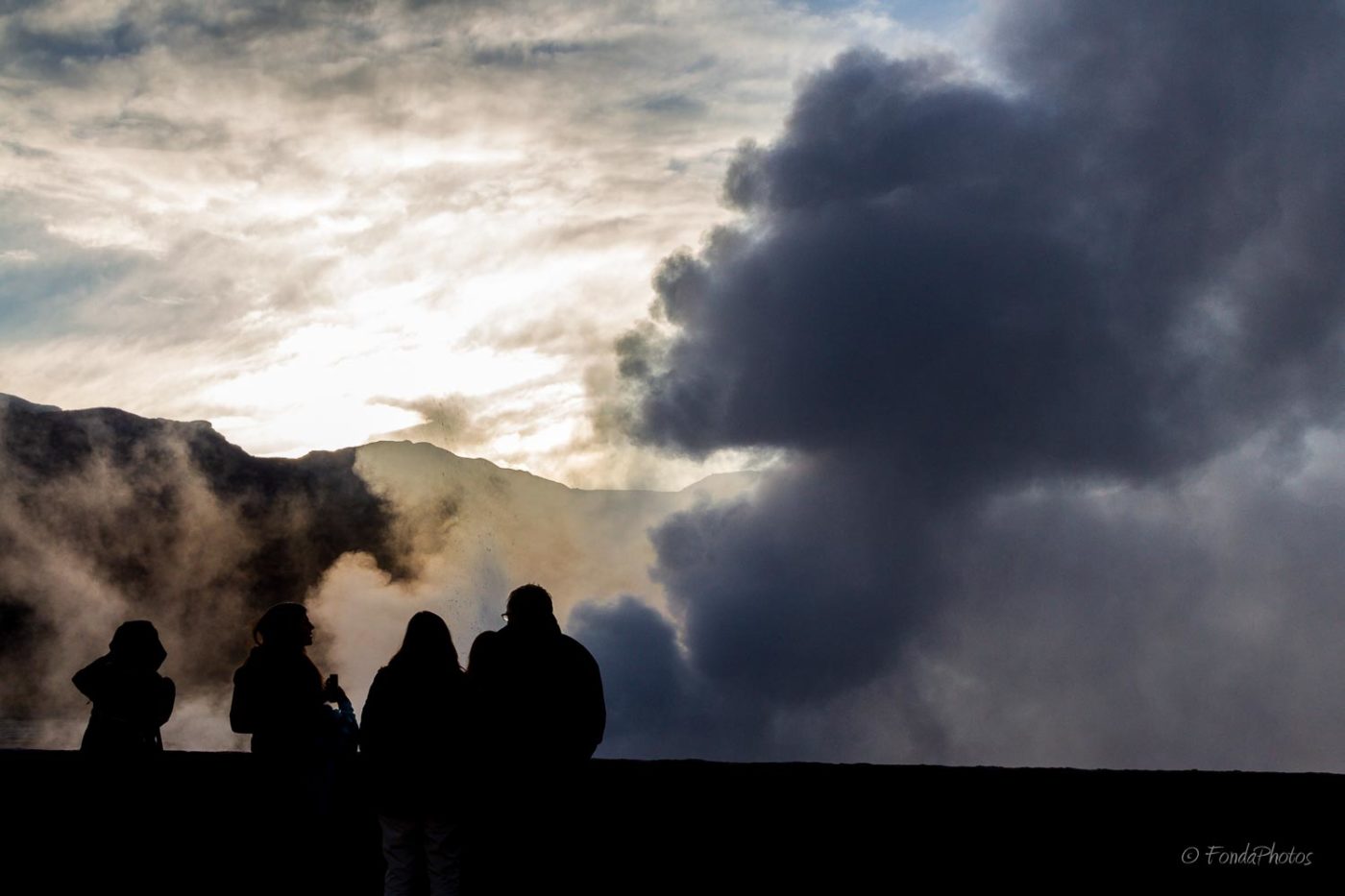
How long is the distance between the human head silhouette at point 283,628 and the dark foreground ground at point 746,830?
85 cm

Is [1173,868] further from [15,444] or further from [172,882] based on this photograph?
[15,444]

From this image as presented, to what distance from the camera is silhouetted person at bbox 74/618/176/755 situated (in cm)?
752

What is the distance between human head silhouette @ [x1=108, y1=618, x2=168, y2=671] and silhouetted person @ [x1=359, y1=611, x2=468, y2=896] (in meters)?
1.95

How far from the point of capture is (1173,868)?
7086 mm

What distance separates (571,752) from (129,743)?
3.05 meters

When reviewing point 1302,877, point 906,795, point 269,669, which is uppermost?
point 269,669

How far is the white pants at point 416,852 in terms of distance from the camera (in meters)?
6.70

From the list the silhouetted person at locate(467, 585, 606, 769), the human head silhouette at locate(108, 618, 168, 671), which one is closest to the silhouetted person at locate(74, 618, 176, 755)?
the human head silhouette at locate(108, 618, 168, 671)

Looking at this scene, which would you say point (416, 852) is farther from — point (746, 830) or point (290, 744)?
Answer: point (746, 830)

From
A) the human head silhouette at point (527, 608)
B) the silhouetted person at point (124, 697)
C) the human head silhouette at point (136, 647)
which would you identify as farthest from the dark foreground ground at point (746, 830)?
the human head silhouette at point (527, 608)

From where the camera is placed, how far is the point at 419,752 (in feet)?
21.6

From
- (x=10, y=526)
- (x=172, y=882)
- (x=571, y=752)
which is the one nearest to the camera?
A: (x=571, y=752)

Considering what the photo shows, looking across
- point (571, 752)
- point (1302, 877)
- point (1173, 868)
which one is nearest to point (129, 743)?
point (571, 752)

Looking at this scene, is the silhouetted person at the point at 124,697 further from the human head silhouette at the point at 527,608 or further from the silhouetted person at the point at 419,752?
the human head silhouette at the point at 527,608
